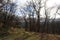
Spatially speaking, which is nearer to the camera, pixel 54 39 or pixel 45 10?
pixel 54 39

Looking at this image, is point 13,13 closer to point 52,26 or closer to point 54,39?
point 52,26

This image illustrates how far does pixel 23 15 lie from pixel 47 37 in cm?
1979

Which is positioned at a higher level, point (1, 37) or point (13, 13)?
point (13, 13)

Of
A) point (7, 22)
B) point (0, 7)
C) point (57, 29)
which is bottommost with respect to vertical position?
point (57, 29)

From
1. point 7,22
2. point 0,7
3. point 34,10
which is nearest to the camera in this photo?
point 0,7

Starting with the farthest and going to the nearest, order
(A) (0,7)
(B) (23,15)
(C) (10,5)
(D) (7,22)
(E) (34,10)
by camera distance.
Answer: (B) (23,15) < (E) (34,10) < (C) (10,5) < (D) (7,22) < (A) (0,7)

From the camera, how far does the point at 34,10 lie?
39156mm

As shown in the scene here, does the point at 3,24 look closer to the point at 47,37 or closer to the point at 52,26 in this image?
the point at 47,37

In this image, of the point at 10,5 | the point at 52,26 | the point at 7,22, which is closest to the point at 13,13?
the point at 10,5

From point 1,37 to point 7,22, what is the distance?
10.2 metres

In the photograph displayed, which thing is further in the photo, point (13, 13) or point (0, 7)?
point (13, 13)

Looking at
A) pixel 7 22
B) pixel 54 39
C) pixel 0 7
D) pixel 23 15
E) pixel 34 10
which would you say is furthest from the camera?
pixel 23 15

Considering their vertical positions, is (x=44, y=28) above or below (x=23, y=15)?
below

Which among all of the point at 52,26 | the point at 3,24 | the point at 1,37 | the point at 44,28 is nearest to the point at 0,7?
the point at 3,24
